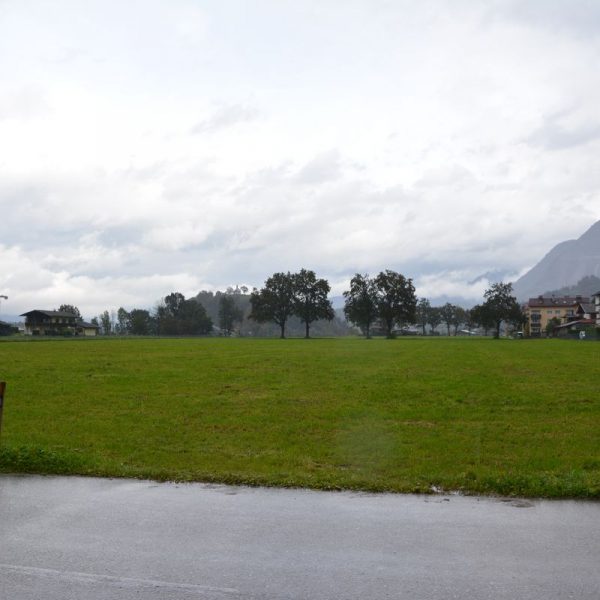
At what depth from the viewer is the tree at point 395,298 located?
14525 cm

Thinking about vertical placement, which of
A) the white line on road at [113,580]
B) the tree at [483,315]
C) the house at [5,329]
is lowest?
the white line on road at [113,580]

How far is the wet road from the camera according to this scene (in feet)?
20.2

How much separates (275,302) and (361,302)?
2131 cm

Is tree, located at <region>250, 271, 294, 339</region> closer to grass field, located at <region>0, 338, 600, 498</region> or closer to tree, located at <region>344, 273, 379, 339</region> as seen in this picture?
tree, located at <region>344, 273, 379, 339</region>

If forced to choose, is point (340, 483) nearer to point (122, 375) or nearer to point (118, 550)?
point (118, 550)

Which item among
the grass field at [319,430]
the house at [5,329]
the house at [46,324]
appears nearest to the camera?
the grass field at [319,430]

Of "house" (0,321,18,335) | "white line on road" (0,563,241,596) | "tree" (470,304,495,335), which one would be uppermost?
"tree" (470,304,495,335)

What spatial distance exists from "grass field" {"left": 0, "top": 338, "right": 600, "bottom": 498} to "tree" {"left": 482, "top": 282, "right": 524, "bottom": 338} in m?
120

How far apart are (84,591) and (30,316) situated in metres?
189

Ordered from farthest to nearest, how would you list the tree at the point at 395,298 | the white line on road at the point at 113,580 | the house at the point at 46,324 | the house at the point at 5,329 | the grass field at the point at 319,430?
the house at the point at 46,324 → the house at the point at 5,329 → the tree at the point at 395,298 → the grass field at the point at 319,430 → the white line on road at the point at 113,580

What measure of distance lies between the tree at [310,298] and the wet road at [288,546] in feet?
470

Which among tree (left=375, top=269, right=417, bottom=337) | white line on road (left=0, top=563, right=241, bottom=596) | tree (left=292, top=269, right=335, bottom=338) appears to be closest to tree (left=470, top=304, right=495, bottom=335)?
tree (left=375, top=269, right=417, bottom=337)

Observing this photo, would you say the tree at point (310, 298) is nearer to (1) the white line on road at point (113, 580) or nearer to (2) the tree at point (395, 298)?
(2) the tree at point (395, 298)

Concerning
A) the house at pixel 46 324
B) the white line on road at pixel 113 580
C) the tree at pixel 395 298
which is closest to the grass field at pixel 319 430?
the white line on road at pixel 113 580
